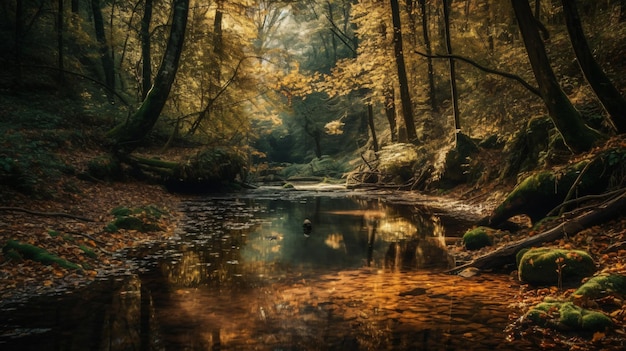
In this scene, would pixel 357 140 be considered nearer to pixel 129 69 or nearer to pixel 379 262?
pixel 129 69

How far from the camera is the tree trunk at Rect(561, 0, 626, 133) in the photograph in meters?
8.78

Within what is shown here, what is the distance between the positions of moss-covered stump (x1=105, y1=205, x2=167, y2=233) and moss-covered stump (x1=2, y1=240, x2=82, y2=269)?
2352mm

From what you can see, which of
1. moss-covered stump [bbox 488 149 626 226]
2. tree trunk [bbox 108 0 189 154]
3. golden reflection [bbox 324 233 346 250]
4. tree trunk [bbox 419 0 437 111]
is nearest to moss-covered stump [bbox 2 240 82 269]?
golden reflection [bbox 324 233 346 250]

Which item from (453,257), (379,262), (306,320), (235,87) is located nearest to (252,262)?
(379,262)

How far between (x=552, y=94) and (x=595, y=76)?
0.84m

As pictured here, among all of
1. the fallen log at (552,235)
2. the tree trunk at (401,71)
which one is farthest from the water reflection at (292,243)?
the tree trunk at (401,71)

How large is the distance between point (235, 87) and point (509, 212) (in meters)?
17.1

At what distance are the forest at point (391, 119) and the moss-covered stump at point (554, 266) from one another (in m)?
0.05

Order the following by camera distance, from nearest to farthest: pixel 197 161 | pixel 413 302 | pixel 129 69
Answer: pixel 413 302
pixel 197 161
pixel 129 69

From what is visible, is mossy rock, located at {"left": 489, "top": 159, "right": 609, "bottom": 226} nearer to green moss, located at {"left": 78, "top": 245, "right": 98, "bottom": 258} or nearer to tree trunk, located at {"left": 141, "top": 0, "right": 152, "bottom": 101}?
green moss, located at {"left": 78, "top": 245, "right": 98, "bottom": 258}

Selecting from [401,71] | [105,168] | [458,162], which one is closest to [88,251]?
[105,168]

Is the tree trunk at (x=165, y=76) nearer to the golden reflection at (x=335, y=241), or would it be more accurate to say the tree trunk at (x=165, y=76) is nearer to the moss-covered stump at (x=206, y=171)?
the moss-covered stump at (x=206, y=171)

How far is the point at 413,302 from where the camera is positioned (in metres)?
5.57

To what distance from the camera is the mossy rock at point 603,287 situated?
4.88 metres
